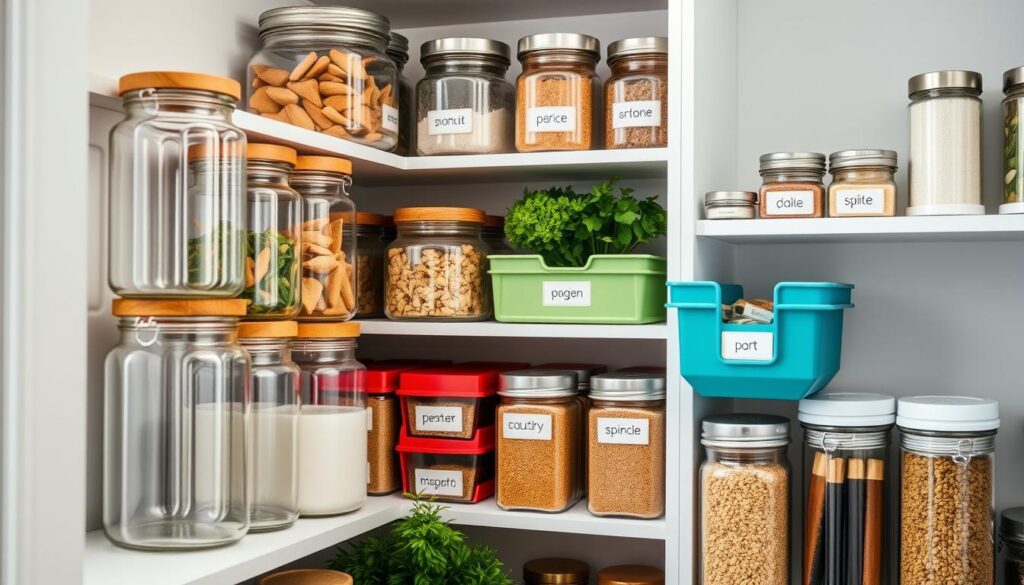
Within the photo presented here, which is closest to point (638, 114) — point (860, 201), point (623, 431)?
→ point (860, 201)

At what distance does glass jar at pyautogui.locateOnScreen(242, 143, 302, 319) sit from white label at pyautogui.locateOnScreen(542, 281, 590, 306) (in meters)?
0.43

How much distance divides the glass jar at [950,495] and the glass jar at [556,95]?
688 millimetres

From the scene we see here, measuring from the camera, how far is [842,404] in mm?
1546

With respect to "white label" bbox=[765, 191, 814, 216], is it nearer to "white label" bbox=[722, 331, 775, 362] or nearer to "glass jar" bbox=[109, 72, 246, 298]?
"white label" bbox=[722, 331, 775, 362]

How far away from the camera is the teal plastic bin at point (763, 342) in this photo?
4.91ft

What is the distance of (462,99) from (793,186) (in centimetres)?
58

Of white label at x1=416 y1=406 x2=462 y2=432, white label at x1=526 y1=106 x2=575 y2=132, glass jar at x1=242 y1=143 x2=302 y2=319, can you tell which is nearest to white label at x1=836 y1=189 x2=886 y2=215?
white label at x1=526 y1=106 x2=575 y2=132

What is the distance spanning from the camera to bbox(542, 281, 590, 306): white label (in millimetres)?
1700

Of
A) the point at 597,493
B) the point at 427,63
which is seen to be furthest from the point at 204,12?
the point at 597,493

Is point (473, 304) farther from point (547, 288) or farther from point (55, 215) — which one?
point (55, 215)

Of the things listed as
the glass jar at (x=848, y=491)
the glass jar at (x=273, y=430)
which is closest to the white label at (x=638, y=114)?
the glass jar at (x=848, y=491)

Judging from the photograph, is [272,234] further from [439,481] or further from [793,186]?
[793,186]

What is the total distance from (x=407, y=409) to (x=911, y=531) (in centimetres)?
82

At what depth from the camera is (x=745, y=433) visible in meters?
1.55
